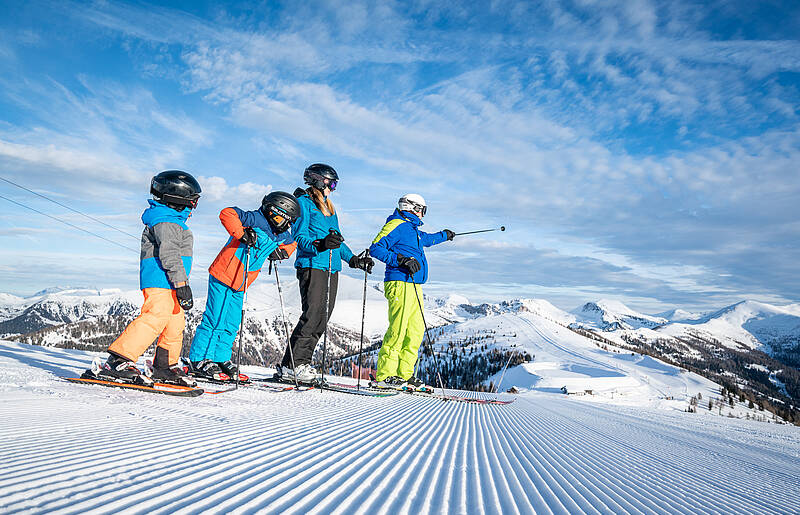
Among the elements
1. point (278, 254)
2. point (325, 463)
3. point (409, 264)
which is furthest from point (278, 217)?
point (325, 463)

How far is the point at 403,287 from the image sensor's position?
252 inches

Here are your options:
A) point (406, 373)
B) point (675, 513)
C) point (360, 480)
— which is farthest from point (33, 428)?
point (406, 373)

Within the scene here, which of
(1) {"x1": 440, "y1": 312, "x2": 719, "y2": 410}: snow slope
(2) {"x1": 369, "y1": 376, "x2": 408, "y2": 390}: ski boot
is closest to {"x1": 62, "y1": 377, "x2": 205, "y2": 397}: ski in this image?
(2) {"x1": 369, "y1": 376, "x2": 408, "y2": 390}: ski boot

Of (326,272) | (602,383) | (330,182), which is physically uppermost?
(330,182)

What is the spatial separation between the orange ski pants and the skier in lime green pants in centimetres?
263

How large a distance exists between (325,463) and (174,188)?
139 inches

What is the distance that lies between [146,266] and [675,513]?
4.44 m

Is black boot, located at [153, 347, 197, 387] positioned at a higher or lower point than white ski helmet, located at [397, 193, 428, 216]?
lower

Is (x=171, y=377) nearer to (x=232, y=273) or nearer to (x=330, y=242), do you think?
(x=232, y=273)

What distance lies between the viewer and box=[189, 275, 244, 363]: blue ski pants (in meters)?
5.24

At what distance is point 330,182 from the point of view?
244 inches

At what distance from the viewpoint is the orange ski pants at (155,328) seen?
402cm

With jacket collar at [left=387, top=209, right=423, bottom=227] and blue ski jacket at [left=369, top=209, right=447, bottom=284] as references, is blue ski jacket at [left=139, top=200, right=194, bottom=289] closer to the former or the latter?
blue ski jacket at [left=369, top=209, right=447, bottom=284]

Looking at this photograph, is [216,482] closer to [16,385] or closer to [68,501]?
[68,501]
